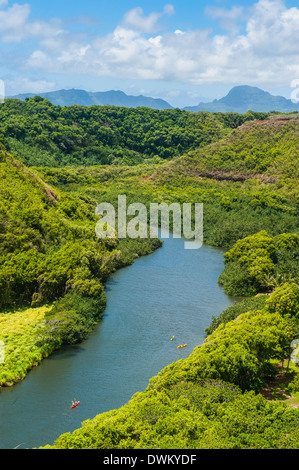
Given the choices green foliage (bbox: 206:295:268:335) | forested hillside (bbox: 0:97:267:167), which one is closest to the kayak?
green foliage (bbox: 206:295:268:335)

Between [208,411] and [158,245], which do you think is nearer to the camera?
[208,411]

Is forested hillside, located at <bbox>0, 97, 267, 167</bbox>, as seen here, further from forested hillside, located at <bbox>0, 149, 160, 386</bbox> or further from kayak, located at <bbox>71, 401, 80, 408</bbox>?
kayak, located at <bbox>71, 401, 80, 408</bbox>

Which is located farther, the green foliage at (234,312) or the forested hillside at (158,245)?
the green foliage at (234,312)

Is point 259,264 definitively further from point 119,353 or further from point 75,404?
point 75,404

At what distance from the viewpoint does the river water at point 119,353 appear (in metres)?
25.6

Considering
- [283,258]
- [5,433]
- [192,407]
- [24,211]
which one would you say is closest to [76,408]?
[5,433]

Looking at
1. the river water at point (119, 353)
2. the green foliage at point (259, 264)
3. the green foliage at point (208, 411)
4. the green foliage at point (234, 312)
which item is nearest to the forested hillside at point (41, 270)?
the river water at point (119, 353)

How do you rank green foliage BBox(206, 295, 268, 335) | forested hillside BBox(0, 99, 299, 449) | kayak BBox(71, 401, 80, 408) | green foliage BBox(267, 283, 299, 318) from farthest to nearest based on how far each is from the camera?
green foliage BBox(206, 295, 268, 335) < green foliage BBox(267, 283, 299, 318) < kayak BBox(71, 401, 80, 408) < forested hillside BBox(0, 99, 299, 449)

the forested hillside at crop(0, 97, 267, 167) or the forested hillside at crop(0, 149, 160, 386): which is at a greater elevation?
the forested hillside at crop(0, 97, 267, 167)

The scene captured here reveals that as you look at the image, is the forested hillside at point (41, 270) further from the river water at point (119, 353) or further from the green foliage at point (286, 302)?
the green foliage at point (286, 302)

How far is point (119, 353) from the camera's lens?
33.1 m

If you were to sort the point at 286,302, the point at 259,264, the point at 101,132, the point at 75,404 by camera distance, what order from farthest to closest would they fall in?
the point at 101,132 < the point at 259,264 < the point at 286,302 < the point at 75,404

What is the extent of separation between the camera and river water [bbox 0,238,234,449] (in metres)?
25.6

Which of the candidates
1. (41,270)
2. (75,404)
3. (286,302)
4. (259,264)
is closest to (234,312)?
(286,302)
